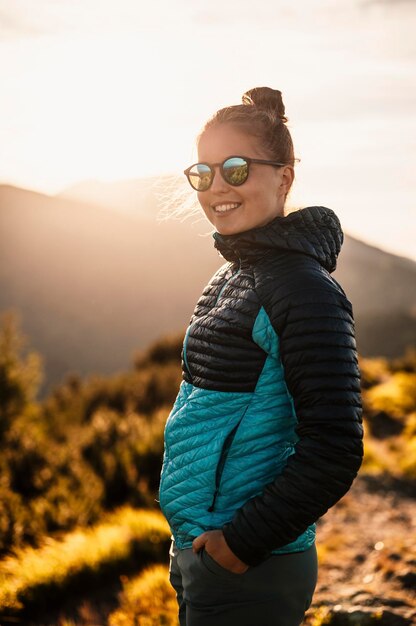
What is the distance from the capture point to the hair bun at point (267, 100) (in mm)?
1868

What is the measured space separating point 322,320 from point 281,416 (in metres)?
0.34

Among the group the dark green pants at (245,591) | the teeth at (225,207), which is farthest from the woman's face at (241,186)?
the dark green pants at (245,591)

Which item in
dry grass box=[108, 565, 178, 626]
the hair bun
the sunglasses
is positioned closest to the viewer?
the sunglasses

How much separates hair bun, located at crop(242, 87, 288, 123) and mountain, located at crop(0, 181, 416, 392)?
80.5 meters

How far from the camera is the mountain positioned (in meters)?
89.4

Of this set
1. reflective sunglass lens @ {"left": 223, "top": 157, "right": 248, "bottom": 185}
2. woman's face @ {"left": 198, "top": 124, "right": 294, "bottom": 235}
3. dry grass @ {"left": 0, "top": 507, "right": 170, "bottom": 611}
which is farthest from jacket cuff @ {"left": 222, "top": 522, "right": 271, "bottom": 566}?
dry grass @ {"left": 0, "top": 507, "right": 170, "bottom": 611}

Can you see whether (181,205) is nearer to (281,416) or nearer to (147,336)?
(281,416)

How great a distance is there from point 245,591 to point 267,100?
153cm

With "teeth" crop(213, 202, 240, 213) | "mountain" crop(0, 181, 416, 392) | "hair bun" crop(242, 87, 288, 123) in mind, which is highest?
"hair bun" crop(242, 87, 288, 123)

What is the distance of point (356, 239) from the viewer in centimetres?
11125

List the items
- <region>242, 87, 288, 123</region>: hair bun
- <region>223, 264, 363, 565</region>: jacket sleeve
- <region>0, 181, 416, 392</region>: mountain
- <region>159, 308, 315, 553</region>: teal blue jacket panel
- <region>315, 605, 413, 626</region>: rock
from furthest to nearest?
<region>0, 181, 416, 392</region>: mountain, <region>315, 605, 413, 626</region>: rock, <region>242, 87, 288, 123</region>: hair bun, <region>159, 308, 315, 553</region>: teal blue jacket panel, <region>223, 264, 363, 565</region>: jacket sleeve

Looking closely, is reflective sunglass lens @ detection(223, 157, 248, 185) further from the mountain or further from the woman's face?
the mountain

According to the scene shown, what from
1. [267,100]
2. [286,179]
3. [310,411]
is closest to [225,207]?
[286,179]

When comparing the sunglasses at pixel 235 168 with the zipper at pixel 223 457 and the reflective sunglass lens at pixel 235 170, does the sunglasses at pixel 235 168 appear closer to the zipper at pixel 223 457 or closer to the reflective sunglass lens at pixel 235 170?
the reflective sunglass lens at pixel 235 170
